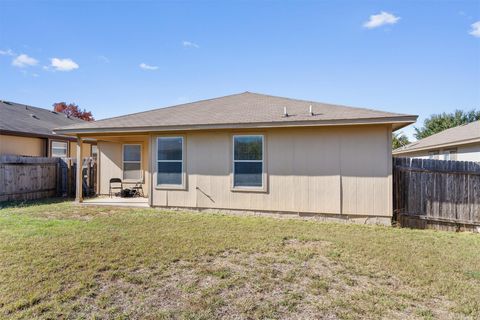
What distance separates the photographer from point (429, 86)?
52.6 ft

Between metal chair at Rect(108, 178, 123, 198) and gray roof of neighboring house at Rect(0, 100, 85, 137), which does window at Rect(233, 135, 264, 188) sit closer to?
metal chair at Rect(108, 178, 123, 198)

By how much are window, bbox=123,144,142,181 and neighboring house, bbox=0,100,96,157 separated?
137 inches

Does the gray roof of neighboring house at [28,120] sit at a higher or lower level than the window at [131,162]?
higher

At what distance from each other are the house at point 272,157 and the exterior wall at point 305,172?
0.9 inches

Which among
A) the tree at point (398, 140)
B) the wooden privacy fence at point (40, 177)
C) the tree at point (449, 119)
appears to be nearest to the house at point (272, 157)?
the wooden privacy fence at point (40, 177)

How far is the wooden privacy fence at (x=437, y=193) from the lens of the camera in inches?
246

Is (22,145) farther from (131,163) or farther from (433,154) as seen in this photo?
(433,154)

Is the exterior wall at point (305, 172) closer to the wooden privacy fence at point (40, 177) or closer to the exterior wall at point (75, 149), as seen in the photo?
the wooden privacy fence at point (40, 177)

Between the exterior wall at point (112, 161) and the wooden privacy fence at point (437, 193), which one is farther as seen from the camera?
the exterior wall at point (112, 161)

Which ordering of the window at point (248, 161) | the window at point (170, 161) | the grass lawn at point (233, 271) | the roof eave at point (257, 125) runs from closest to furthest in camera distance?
1. the grass lawn at point (233, 271)
2. the roof eave at point (257, 125)
3. the window at point (248, 161)
4. the window at point (170, 161)

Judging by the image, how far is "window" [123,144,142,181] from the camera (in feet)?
36.6

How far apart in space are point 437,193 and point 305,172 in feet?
10.3

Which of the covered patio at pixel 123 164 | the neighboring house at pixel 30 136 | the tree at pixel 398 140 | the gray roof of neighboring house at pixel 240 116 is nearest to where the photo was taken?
the gray roof of neighboring house at pixel 240 116

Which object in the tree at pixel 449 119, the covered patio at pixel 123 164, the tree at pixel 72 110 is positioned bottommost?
the covered patio at pixel 123 164
